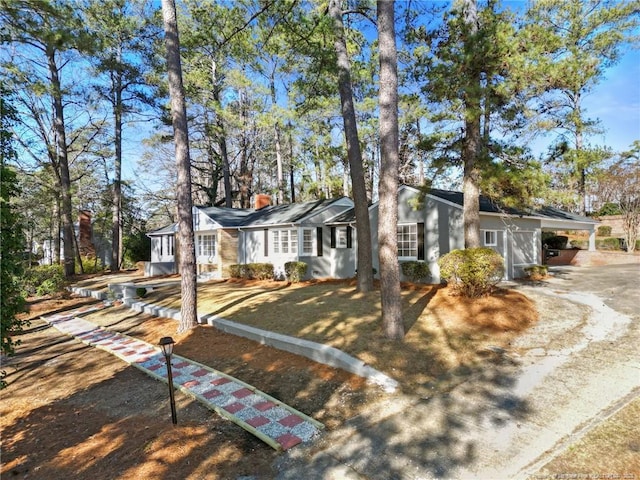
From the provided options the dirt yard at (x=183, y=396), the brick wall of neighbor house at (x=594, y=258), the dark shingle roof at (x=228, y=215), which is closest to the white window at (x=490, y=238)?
the dirt yard at (x=183, y=396)

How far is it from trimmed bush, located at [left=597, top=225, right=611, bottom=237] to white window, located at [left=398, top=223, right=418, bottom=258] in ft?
80.0

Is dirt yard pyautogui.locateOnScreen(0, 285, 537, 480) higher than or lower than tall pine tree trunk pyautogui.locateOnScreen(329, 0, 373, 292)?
lower

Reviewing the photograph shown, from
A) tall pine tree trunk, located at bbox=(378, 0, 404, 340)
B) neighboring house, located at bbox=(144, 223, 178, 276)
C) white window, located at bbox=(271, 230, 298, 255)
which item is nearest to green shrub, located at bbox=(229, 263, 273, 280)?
white window, located at bbox=(271, 230, 298, 255)

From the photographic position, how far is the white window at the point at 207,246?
19.1m

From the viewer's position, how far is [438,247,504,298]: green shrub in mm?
8352

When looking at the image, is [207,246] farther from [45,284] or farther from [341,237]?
[341,237]

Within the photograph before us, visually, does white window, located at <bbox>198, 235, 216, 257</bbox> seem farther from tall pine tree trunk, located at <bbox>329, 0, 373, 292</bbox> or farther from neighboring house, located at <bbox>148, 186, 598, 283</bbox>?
tall pine tree trunk, located at <bbox>329, 0, 373, 292</bbox>

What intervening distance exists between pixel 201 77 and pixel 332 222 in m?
11.3

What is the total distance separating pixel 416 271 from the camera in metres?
12.7

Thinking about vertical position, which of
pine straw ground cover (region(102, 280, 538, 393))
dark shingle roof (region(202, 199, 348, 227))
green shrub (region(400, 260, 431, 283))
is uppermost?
dark shingle roof (region(202, 199, 348, 227))

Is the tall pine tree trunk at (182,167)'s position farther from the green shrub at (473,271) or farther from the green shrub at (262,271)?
the green shrub at (262,271)

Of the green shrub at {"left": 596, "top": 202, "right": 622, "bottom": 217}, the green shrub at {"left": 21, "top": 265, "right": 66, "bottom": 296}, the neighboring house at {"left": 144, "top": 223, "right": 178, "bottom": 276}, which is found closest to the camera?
the green shrub at {"left": 21, "top": 265, "right": 66, "bottom": 296}

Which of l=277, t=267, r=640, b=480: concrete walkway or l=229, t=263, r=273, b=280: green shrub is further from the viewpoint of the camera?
l=229, t=263, r=273, b=280: green shrub

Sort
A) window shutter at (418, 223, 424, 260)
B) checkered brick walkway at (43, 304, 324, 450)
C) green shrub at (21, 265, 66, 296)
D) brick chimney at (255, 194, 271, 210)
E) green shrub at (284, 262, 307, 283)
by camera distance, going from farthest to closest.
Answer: brick chimney at (255, 194, 271, 210)
green shrub at (284, 262, 307, 283)
green shrub at (21, 265, 66, 296)
window shutter at (418, 223, 424, 260)
checkered brick walkway at (43, 304, 324, 450)
